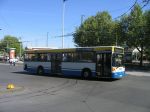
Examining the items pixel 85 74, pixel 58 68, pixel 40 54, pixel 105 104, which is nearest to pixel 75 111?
pixel 105 104

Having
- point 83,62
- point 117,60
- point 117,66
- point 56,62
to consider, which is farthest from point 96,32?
point 117,66

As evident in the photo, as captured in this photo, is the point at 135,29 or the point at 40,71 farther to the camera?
the point at 135,29

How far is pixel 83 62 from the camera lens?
88.4ft

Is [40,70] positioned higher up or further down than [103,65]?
further down

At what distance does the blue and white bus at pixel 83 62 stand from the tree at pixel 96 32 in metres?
26.5

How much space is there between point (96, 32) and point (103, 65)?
36.6 m

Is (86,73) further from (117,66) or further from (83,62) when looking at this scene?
(117,66)

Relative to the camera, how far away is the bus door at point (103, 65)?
25.2 m

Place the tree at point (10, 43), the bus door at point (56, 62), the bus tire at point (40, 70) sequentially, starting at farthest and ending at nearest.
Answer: the tree at point (10, 43) < the bus tire at point (40, 70) < the bus door at point (56, 62)

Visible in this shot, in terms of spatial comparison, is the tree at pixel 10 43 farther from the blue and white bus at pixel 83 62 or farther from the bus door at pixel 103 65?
the bus door at pixel 103 65

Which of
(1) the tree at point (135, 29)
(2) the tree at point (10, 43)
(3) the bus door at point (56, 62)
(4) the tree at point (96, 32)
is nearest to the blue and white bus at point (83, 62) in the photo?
(3) the bus door at point (56, 62)

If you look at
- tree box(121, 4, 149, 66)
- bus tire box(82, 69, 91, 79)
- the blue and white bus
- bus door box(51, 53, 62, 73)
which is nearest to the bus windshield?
the blue and white bus

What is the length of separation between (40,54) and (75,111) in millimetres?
20531

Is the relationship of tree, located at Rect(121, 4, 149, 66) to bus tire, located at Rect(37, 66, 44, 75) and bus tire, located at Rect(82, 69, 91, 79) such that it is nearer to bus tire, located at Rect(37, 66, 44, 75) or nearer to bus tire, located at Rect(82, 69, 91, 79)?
bus tire, located at Rect(37, 66, 44, 75)
